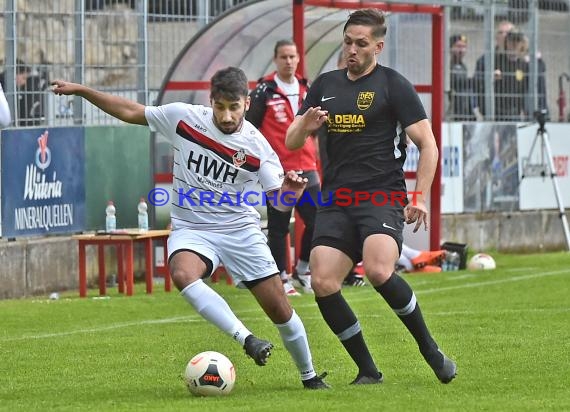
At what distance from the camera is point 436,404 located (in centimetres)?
813

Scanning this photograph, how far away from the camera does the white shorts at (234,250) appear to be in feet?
29.4

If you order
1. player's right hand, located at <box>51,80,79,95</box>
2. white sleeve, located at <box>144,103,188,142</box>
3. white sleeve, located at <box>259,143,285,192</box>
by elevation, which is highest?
player's right hand, located at <box>51,80,79,95</box>

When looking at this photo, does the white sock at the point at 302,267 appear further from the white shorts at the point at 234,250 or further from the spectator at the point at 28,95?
the white shorts at the point at 234,250

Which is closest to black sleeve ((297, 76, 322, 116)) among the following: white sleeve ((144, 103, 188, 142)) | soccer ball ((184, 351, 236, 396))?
white sleeve ((144, 103, 188, 142))

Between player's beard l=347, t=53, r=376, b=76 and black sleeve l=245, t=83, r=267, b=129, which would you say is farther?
black sleeve l=245, t=83, r=267, b=129

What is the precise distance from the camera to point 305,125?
8.88 metres

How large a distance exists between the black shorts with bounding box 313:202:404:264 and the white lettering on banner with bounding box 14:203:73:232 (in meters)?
7.25

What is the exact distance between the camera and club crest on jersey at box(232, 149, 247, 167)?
9.00 metres

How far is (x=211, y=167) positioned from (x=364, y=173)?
87 centimetres

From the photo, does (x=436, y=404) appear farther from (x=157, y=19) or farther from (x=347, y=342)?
(x=157, y=19)

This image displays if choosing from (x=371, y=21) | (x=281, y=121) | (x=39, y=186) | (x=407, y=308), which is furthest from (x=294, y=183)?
(x=39, y=186)

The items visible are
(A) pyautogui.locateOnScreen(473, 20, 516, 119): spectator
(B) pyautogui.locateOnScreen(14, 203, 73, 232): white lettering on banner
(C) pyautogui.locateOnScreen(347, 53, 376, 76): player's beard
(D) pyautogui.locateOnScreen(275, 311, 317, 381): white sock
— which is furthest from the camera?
(A) pyautogui.locateOnScreen(473, 20, 516, 119): spectator

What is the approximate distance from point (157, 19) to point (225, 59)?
0.90 metres

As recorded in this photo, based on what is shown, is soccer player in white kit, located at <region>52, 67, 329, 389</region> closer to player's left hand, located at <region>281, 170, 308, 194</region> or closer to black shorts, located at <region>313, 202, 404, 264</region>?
player's left hand, located at <region>281, 170, 308, 194</region>
